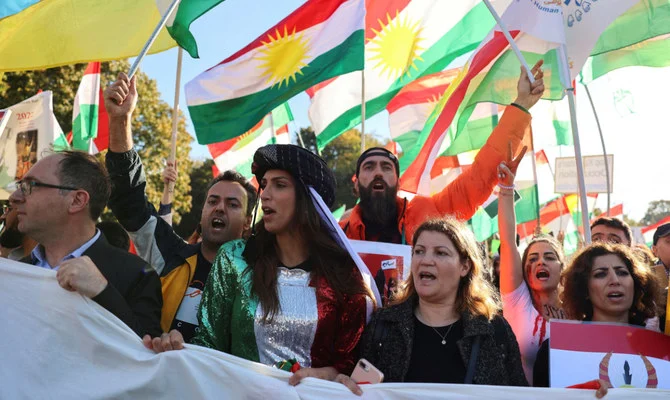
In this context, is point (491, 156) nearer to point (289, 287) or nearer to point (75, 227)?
point (289, 287)

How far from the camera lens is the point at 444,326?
3301 millimetres

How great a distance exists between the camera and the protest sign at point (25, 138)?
9.20 metres

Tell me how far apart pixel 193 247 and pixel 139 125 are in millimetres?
26394

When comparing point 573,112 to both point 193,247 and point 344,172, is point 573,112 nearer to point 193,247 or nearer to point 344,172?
point 193,247

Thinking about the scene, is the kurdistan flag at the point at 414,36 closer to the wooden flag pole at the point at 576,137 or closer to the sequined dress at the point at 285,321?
the wooden flag pole at the point at 576,137

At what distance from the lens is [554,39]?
527cm

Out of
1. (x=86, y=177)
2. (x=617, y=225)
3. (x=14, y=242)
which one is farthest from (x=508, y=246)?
(x=14, y=242)

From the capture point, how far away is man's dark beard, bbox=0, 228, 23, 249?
212 inches

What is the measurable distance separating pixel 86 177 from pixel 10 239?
246 cm

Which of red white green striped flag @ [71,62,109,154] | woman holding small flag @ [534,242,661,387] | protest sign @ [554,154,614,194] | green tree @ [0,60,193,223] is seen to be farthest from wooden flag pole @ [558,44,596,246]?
green tree @ [0,60,193,223]

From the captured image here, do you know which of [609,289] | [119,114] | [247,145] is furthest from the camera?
[247,145]

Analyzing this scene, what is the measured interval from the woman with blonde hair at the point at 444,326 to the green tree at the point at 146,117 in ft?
66.0

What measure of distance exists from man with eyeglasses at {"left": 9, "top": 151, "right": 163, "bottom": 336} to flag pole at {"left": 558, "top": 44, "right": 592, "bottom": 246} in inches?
106

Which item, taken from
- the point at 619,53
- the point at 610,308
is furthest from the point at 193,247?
the point at 619,53
